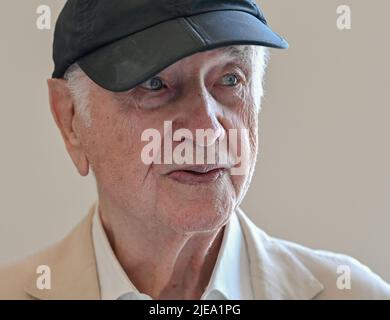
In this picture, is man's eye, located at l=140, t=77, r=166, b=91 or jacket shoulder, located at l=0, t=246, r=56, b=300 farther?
jacket shoulder, located at l=0, t=246, r=56, b=300

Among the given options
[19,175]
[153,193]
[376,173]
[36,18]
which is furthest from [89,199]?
[376,173]

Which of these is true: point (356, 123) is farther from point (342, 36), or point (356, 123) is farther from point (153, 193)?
point (153, 193)

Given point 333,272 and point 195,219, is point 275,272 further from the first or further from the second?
point 195,219

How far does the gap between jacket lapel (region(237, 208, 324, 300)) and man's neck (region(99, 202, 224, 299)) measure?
0.21ft

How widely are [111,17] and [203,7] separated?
127 millimetres

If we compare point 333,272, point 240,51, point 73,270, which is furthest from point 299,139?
point 73,270

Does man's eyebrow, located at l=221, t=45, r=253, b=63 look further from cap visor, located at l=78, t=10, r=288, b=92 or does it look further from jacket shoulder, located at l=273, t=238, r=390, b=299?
jacket shoulder, located at l=273, t=238, r=390, b=299

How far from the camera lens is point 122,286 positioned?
0.97m

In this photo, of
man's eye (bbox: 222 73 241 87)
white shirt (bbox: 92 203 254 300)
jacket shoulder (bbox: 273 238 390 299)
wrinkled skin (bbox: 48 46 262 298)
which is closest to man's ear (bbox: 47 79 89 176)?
wrinkled skin (bbox: 48 46 262 298)

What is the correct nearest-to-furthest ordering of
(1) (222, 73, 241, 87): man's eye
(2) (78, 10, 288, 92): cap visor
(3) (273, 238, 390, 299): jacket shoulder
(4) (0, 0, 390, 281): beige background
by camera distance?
(2) (78, 10, 288, 92): cap visor, (1) (222, 73, 241, 87): man's eye, (3) (273, 238, 390, 299): jacket shoulder, (4) (0, 0, 390, 281): beige background

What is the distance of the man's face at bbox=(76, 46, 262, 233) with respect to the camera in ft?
2.84

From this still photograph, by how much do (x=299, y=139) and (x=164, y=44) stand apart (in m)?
0.60

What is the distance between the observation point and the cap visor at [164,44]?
2.66 feet

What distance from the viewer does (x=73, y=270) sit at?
Result: 100 centimetres
